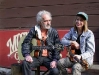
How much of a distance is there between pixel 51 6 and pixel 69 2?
1.36 ft

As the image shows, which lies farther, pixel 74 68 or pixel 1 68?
pixel 1 68

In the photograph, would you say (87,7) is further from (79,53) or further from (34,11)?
(79,53)

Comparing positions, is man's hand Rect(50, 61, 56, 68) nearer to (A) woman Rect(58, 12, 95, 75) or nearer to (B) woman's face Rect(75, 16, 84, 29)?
(A) woman Rect(58, 12, 95, 75)

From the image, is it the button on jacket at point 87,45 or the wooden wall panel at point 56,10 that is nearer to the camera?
the button on jacket at point 87,45

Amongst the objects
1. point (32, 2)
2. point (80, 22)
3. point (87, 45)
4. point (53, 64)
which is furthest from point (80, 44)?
point (32, 2)

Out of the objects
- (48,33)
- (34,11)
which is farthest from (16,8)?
(48,33)

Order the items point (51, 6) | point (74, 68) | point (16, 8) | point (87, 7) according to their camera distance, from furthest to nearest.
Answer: point (16, 8)
point (51, 6)
point (87, 7)
point (74, 68)

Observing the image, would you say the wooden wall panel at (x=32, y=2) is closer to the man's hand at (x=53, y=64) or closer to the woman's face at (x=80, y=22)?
the woman's face at (x=80, y=22)

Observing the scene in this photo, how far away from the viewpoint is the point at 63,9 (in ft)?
19.6

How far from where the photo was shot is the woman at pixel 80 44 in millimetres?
3912

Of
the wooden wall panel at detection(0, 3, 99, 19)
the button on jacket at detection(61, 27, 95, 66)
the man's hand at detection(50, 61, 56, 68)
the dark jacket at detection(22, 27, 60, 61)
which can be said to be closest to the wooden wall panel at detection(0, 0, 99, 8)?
the wooden wall panel at detection(0, 3, 99, 19)

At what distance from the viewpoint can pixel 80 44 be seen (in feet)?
13.4

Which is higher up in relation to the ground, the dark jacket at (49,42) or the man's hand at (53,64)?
the dark jacket at (49,42)

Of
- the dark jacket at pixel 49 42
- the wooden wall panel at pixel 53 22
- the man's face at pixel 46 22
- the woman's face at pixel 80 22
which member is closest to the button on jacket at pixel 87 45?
the woman's face at pixel 80 22
